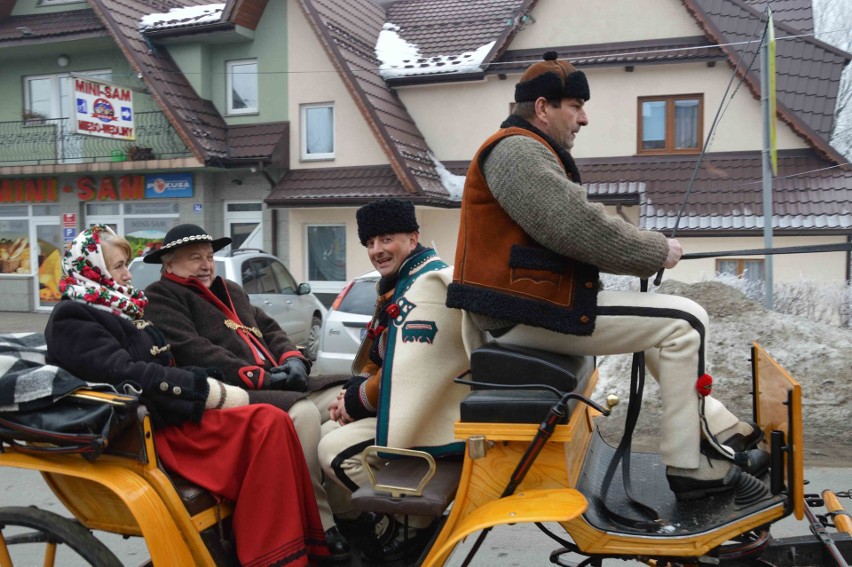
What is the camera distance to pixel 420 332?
3.04 m

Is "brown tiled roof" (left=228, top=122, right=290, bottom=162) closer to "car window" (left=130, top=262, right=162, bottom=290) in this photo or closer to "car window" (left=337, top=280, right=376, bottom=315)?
"car window" (left=130, top=262, right=162, bottom=290)

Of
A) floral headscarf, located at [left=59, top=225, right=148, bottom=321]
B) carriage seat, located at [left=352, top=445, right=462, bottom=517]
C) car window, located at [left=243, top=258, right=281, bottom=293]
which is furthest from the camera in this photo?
car window, located at [left=243, top=258, right=281, bottom=293]

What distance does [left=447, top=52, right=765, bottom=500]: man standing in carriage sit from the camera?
8.50 ft

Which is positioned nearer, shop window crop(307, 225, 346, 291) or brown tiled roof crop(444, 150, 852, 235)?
Result: brown tiled roof crop(444, 150, 852, 235)

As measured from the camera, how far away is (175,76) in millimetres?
18859

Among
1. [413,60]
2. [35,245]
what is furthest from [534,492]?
[35,245]

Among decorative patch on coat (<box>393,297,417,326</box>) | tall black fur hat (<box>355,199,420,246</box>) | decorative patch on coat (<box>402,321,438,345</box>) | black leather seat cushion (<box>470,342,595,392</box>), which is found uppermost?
tall black fur hat (<box>355,199,420,246</box>)

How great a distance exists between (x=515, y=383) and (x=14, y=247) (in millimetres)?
21846

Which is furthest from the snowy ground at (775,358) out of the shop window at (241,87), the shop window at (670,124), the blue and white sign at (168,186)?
the blue and white sign at (168,186)

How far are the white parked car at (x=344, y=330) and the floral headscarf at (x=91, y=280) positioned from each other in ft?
20.6

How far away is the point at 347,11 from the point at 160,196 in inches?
258

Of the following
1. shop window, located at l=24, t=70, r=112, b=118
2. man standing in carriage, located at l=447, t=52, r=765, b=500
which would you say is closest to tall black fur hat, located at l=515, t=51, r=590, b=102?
man standing in carriage, located at l=447, t=52, r=765, b=500

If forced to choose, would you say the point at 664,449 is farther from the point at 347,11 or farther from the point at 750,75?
the point at 347,11

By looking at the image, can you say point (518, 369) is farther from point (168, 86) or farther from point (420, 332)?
point (168, 86)
